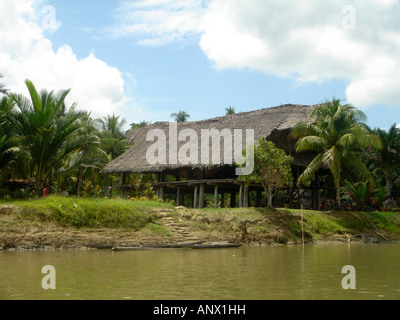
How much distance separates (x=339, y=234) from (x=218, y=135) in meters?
7.09

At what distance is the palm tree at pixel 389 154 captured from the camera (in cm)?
2383

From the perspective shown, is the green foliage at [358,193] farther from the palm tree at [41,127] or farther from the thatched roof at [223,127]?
the palm tree at [41,127]

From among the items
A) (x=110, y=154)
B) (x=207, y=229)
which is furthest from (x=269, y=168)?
(x=110, y=154)

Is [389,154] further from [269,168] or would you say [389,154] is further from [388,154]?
[269,168]

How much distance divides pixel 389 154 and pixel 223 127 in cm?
959

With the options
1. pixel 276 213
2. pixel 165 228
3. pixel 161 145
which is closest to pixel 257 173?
pixel 276 213

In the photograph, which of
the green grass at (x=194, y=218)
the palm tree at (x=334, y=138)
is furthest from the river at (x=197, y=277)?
the palm tree at (x=334, y=138)

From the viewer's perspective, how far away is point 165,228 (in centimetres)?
1380

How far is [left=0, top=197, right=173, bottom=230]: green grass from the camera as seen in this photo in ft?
40.9

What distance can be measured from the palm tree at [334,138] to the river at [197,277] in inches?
327

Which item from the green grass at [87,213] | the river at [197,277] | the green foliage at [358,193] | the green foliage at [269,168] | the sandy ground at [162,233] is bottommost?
the river at [197,277]
